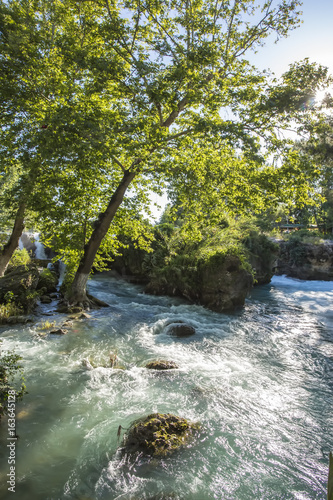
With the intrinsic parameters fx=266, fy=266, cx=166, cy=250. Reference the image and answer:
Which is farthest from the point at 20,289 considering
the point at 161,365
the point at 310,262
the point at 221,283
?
the point at 310,262

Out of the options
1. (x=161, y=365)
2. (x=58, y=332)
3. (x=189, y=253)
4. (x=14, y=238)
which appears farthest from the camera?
(x=189, y=253)

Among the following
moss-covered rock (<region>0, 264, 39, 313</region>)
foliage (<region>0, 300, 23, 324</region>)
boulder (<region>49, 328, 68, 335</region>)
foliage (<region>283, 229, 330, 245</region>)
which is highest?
foliage (<region>283, 229, 330, 245</region>)

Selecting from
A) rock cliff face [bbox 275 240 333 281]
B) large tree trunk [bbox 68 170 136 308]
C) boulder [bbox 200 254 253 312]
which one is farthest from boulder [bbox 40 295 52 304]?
rock cliff face [bbox 275 240 333 281]

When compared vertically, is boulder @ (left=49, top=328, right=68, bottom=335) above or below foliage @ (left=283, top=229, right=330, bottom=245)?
below

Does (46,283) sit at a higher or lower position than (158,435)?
higher

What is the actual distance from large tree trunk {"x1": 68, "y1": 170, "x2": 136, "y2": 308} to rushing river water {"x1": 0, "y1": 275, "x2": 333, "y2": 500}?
2.08 m

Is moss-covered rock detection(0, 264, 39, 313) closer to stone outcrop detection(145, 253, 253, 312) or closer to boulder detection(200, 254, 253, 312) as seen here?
stone outcrop detection(145, 253, 253, 312)

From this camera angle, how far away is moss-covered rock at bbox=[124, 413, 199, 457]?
13.4 ft

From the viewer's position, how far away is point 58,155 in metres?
8.48

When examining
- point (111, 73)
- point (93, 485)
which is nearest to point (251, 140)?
point (111, 73)

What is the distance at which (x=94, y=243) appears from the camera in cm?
1216

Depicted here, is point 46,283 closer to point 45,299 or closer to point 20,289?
point 45,299

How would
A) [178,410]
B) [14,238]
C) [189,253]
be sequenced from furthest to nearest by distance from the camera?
[189,253]
[14,238]
[178,410]

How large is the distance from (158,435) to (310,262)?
111 ft
